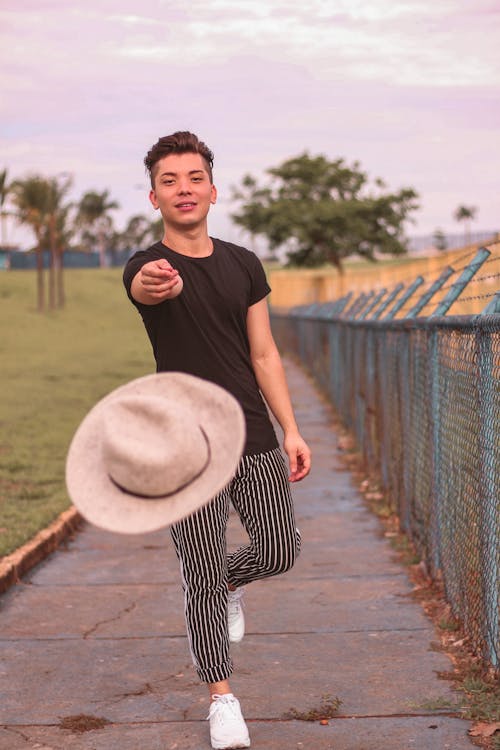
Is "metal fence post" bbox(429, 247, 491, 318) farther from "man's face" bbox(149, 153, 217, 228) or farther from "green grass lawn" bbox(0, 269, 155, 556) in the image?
"green grass lawn" bbox(0, 269, 155, 556)

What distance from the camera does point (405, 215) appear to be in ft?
221

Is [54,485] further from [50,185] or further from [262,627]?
[50,185]

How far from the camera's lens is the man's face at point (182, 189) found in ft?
14.6

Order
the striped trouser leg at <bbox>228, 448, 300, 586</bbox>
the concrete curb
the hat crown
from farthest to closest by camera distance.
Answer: the concrete curb
the striped trouser leg at <bbox>228, 448, 300, 586</bbox>
the hat crown

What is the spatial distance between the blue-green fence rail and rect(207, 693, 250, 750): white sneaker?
1180 millimetres

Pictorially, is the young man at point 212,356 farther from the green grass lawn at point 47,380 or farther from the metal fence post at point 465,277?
the green grass lawn at point 47,380

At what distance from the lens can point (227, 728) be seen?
14.6 ft

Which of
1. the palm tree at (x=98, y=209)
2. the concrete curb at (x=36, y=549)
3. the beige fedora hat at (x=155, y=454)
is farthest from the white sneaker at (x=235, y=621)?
the palm tree at (x=98, y=209)

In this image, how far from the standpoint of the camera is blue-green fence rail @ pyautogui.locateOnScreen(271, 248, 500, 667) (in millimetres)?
5199

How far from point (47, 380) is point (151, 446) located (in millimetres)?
22784

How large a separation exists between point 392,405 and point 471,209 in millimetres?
157224

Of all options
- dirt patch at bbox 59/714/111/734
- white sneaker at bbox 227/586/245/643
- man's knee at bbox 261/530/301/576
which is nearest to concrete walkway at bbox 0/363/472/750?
dirt patch at bbox 59/714/111/734

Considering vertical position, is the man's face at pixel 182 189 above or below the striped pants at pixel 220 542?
above

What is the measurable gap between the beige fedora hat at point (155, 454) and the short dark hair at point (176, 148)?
3.31 feet
